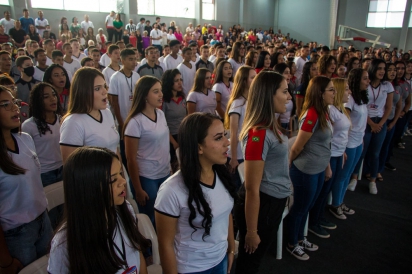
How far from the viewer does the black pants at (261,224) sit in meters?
1.89

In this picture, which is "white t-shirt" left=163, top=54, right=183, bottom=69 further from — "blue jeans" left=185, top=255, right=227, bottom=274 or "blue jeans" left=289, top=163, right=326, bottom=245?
"blue jeans" left=185, top=255, right=227, bottom=274

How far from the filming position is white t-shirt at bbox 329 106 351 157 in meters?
2.69

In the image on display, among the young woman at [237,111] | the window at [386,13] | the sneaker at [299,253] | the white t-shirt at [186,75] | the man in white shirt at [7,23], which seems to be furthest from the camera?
the window at [386,13]

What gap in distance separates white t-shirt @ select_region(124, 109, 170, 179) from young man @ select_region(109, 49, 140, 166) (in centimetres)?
163

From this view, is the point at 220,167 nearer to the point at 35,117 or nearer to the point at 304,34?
the point at 35,117

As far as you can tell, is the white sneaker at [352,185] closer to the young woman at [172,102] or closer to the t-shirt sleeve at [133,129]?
the young woman at [172,102]

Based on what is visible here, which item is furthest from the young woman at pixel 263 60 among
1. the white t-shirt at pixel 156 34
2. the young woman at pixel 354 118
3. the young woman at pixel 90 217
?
the white t-shirt at pixel 156 34

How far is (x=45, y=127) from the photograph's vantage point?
2338mm

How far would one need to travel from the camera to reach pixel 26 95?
3834 millimetres

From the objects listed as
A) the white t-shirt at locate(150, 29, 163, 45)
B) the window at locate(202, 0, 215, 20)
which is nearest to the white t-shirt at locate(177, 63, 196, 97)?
the white t-shirt at locate(150, 29, 163, 45)

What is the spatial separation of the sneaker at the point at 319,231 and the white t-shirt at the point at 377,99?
176 cm

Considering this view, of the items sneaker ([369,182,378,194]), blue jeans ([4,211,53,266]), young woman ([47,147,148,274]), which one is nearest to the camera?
young woman ([47,147,148,274])

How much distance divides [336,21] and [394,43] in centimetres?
368

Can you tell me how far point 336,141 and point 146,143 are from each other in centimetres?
178
